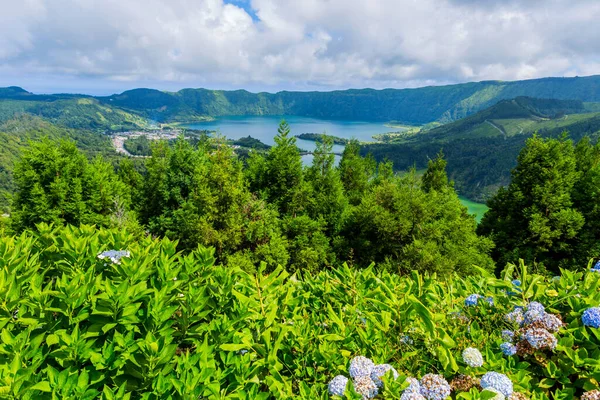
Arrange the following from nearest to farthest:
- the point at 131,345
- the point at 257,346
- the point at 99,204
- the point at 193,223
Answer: the point at 131,345, the point at 257,346, the point at 193,223, the point at 99,204

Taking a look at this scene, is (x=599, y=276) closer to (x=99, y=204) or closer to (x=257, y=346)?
(x=257, y=346)

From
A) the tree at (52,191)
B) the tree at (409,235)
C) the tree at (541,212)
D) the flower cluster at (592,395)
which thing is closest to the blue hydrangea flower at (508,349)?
the flower cluster at (592,395)

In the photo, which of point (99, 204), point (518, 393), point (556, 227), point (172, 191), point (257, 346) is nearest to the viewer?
point (518, 393)

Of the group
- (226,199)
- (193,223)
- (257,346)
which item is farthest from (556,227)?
(257,346)

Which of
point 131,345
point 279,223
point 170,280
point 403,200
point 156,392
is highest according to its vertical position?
point 170,280

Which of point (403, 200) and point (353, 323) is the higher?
point (353, 323)

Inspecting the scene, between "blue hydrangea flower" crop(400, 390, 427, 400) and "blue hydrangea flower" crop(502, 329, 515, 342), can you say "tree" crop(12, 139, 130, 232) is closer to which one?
"blue hydrangea flower" crop(400, 390, 427, 400)
